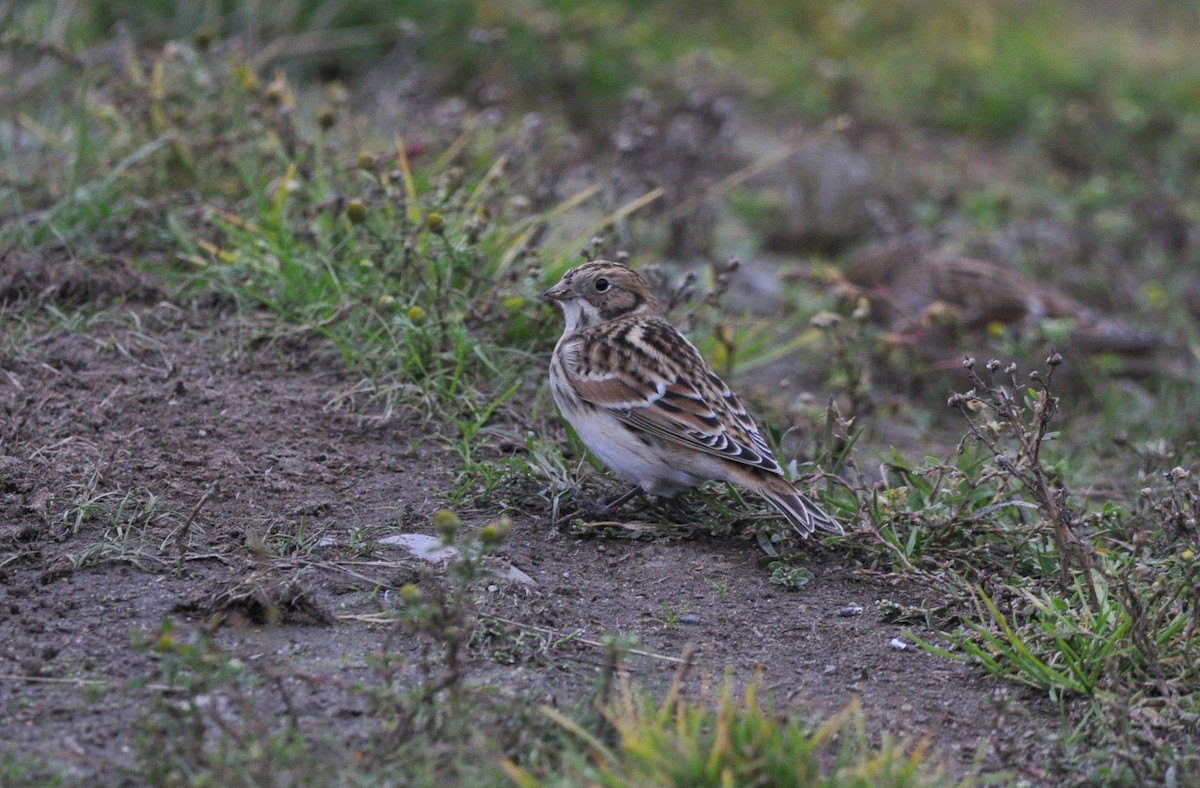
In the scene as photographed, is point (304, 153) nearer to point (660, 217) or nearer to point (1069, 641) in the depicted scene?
point (660, 217)

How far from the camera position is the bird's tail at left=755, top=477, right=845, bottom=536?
191 inches

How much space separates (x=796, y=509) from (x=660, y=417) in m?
0.61

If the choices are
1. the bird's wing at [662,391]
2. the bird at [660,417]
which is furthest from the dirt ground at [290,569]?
the bird's wing at [662,391]

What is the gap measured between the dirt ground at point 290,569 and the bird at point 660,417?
264 mm

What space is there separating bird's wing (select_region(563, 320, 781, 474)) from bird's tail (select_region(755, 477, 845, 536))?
0.22 feet

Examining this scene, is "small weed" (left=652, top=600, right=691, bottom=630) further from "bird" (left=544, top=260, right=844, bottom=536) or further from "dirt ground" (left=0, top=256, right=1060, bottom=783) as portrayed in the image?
"bird" (left=544, top=260, right=844, bottom=536)

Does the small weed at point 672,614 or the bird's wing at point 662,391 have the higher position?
the bird's wing at point 662,391

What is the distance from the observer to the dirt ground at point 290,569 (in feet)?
13.0

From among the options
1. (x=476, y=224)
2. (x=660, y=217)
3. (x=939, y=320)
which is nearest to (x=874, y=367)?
(x=939, y=320)

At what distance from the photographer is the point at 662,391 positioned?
5.23m

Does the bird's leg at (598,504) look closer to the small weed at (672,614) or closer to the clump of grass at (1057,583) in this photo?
the small weed at (672,614)

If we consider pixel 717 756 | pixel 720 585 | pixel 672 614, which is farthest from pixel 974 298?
pixel 717 756

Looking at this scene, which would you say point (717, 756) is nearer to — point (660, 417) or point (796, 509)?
point (796, 509)

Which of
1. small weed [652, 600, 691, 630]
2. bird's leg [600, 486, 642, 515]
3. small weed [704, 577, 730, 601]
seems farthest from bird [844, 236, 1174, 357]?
small weed [652, 600, 691, 630]
